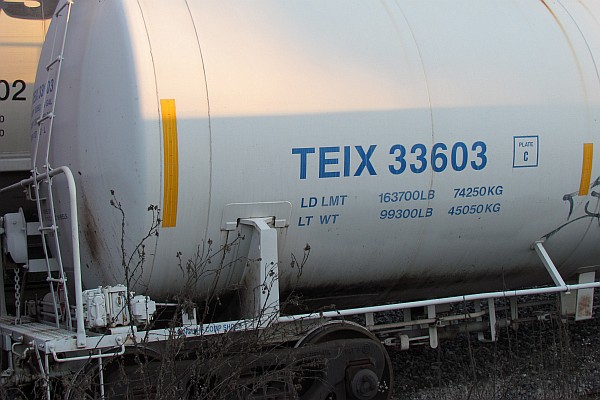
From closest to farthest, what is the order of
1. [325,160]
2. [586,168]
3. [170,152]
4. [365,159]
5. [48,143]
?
[170,152] < [325,160] < [365,159] < [48,143] < [586,168]

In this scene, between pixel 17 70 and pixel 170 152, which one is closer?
pixel 170 152

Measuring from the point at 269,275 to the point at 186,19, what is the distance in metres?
1.77

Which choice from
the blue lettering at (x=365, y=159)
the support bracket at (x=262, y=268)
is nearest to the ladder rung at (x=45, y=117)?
the support bracket at (x=262, y=268)

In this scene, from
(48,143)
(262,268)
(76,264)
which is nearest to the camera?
(76,264)

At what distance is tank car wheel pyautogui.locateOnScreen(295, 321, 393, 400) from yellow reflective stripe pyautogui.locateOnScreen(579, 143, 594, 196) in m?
2.17

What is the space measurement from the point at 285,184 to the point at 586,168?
264cm

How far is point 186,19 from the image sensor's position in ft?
17.8

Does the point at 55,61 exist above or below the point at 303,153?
above

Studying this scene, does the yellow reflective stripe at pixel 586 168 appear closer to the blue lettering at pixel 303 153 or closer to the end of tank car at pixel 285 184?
the end of tank car at pixel 285 184

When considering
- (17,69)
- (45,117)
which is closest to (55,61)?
(45,117)

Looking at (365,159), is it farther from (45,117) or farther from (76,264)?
(45,117)

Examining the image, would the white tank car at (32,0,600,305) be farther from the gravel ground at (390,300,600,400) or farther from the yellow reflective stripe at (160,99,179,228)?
the gravel ground at (390,300,600,400)

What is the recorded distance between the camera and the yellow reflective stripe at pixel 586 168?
6.60m

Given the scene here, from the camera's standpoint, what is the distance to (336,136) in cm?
563
